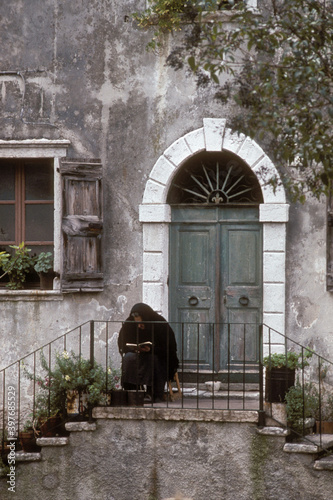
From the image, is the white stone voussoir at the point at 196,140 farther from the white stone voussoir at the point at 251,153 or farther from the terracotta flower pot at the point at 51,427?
the terracotta flower pot at the point at 51,427

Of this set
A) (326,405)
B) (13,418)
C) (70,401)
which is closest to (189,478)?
(70,401)

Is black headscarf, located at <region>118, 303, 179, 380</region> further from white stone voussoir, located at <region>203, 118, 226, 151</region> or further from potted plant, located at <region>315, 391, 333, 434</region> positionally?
white stone voussoir, located at <region>203, 118, 226, 151</region>

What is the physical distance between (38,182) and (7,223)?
0.60 m

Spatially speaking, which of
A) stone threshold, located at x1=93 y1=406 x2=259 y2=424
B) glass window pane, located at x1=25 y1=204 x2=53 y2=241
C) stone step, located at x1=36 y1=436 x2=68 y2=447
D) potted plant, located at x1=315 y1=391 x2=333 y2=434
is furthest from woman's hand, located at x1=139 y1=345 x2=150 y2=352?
glass window pane, located at x1=25 y1=204 x2=53 y2=241

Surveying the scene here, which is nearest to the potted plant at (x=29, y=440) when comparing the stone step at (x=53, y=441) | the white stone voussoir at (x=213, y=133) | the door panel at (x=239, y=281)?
the stone step at (x=53, y=441)

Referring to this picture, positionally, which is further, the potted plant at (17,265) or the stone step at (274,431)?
the potted plant at (17,265)

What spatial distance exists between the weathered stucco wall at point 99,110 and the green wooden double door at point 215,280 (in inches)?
20.6

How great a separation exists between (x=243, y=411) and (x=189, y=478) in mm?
779

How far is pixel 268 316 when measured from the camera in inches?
371

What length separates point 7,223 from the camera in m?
10.2

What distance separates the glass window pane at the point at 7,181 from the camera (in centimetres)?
1024

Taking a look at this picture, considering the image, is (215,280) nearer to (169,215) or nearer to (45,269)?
(169,215)

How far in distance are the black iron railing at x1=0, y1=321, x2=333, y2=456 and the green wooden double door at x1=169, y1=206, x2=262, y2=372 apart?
0.06 feet

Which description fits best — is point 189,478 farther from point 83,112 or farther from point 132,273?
point 83,112
